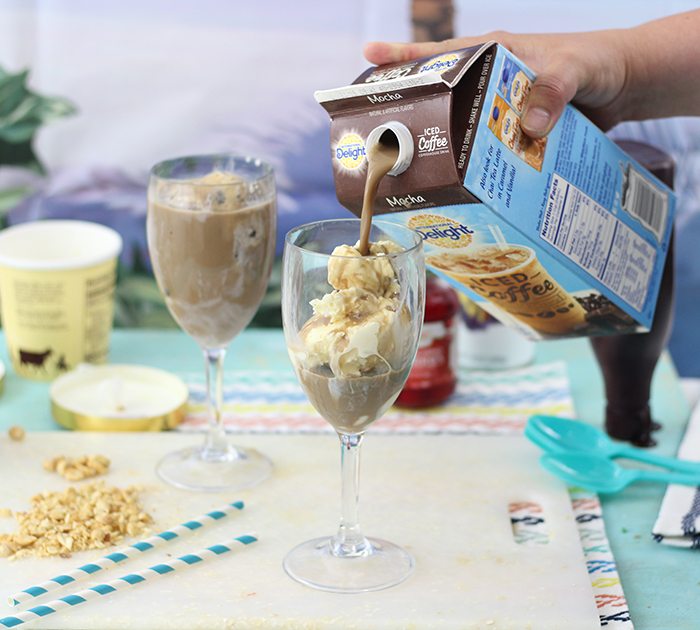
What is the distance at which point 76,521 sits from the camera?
3.38 ft

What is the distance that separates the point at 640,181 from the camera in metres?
1.07

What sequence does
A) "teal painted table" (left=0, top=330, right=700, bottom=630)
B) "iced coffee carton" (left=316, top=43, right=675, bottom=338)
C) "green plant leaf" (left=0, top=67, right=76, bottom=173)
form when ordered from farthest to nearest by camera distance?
1. "green plant leaf" (left=0, top=67, right=76, bottom=173)
2. "teal painted table" (left=0, top=330, right=700, bottom=630)
3. "iced coffee carton" (left=316, top=43, right=675, bottom=338)

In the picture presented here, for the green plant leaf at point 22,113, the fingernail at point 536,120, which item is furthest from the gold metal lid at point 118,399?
the green plant leaf at point 22,113

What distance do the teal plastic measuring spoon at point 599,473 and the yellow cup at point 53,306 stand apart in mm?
607

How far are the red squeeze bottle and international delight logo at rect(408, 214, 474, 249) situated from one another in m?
0.37

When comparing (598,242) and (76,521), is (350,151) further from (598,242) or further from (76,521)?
(76,521)

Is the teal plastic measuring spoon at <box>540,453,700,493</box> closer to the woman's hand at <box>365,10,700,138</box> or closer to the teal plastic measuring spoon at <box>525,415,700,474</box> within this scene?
the teal plastic measuring spoon at <box>525,415,700,474</box>

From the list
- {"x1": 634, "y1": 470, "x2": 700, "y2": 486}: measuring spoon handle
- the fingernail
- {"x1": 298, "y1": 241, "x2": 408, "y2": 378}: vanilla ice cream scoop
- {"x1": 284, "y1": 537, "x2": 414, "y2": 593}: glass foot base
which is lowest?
{"x1": 284, "y1": 537, "x2": 414, "y2": 593}: glass foot base

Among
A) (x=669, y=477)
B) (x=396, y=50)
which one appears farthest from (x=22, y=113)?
(x=669, y=477)

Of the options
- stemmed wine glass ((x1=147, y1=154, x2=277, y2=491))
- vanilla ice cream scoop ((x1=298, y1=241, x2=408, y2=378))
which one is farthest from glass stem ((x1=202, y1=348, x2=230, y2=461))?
vanilla ice cream scoop ((x1=298, y1=241, x2=408, y2=378))

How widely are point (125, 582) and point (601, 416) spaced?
63 centimetres

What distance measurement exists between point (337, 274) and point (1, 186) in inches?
52.7

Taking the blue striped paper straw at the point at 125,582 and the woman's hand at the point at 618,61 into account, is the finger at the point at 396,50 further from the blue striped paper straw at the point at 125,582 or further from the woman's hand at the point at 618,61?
the blue striped paper straw at the point at 125,582

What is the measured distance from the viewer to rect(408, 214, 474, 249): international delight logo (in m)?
0.89
